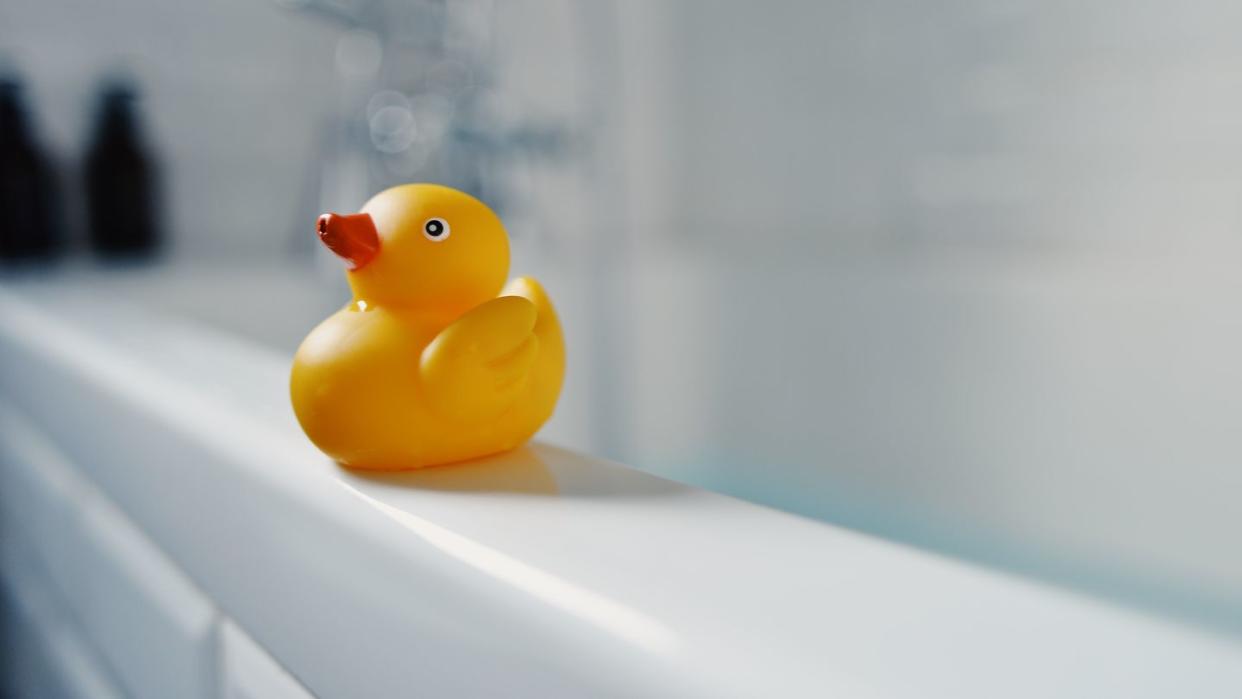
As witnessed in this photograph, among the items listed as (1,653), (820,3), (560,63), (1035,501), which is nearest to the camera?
(1,653)

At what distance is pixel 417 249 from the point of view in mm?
336

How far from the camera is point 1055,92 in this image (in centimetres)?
101

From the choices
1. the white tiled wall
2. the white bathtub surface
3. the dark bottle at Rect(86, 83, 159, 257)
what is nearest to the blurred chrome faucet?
the dark bottle at Rect(86, 83, 159, 257)

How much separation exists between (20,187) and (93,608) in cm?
60

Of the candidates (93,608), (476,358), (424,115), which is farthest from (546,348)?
(424,115)

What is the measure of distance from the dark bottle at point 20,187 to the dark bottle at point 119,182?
42mm

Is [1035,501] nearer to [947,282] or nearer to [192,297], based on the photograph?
[947,282]

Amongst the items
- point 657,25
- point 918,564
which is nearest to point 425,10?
point 657,25

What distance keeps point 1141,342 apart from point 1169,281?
0.07 m

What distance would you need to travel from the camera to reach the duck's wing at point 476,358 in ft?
1.03

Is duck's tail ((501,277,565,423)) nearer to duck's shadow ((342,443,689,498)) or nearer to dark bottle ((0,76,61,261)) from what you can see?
duck's shadow ((342,443,689,498))

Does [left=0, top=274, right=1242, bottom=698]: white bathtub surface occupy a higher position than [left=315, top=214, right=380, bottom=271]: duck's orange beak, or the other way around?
[left=315, top=214, right=380, bottom=271]: duck's orange beak

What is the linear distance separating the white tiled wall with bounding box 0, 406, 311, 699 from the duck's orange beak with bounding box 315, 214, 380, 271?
5.5 inches

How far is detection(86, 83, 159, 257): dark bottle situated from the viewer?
38.7 inches
